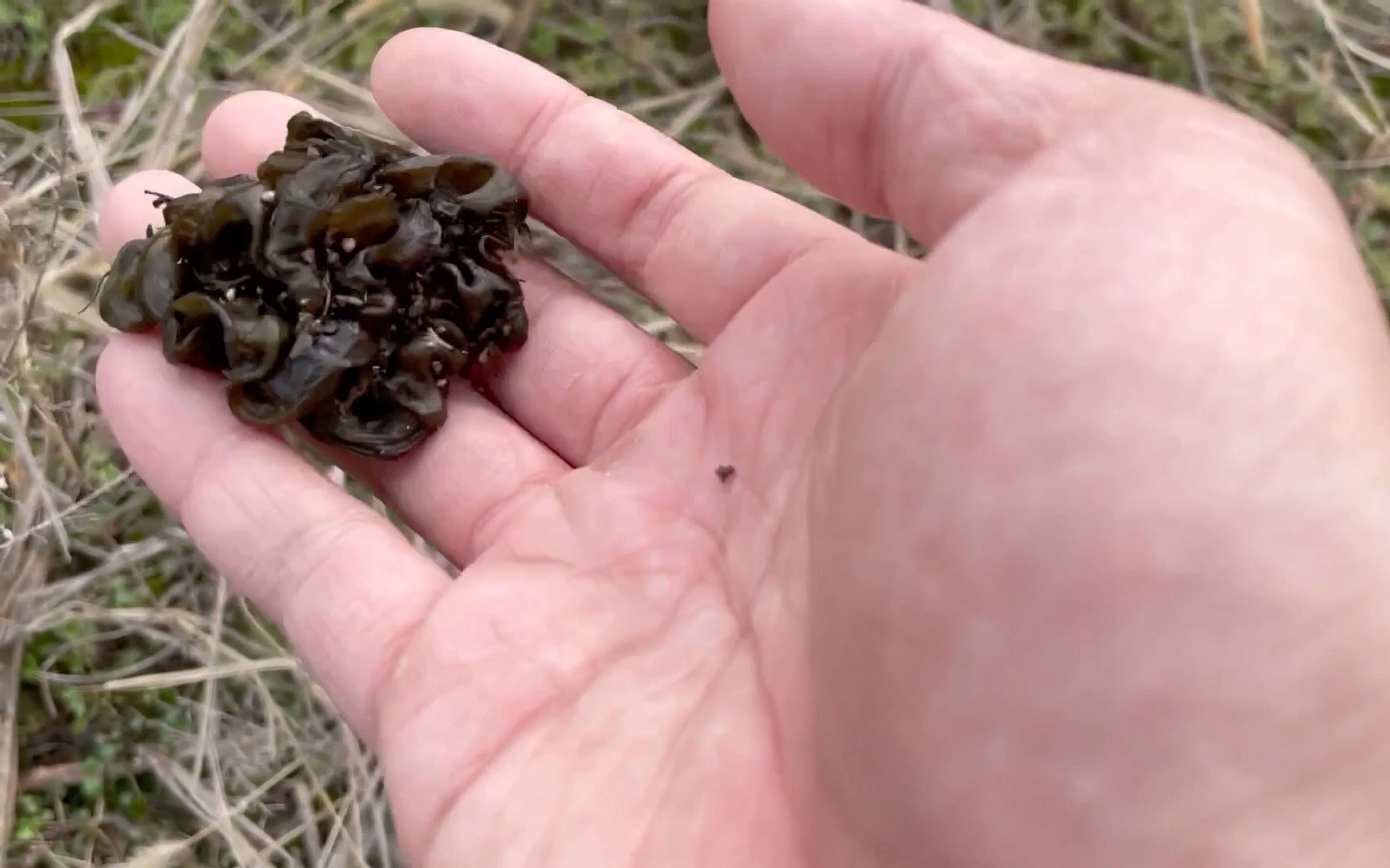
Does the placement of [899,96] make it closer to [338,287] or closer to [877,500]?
[877,500]

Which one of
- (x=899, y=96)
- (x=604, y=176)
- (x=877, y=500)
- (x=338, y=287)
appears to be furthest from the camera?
(x=604, y=176)

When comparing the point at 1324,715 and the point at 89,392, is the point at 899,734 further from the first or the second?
the point at 89,392

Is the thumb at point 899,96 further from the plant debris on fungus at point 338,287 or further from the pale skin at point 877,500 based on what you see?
the plant debris on fungus at point 338,287

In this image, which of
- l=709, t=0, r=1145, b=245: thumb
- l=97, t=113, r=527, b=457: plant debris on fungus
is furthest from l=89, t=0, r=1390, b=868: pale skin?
l=97, t=113, r=527, b=457: plant debris on fungus

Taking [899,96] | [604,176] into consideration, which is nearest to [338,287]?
[604,176]

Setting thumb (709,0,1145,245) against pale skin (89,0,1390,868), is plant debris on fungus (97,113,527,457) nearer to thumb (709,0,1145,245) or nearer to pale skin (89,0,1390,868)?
pale skin (89,0,1390,868)

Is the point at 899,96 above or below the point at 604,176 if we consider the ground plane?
above
